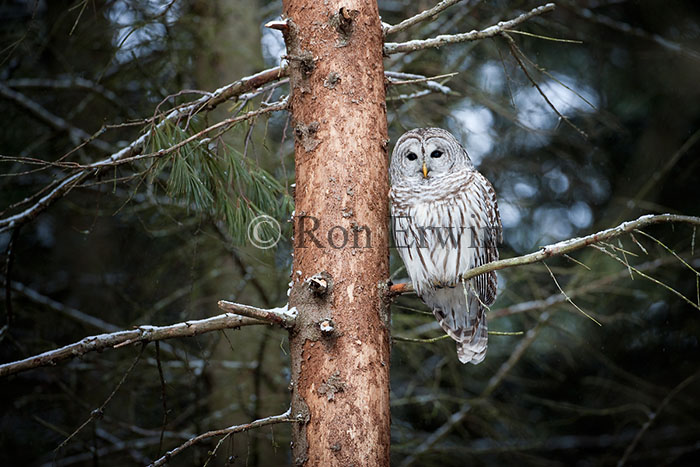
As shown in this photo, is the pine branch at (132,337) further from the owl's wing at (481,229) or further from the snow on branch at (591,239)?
the owl's wing at (481,229)

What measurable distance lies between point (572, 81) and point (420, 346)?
10.2 feet

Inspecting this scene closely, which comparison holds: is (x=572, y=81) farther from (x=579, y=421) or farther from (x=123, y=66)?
(x=123, y=66)

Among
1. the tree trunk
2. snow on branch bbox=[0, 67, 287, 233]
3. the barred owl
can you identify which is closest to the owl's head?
the barred owl

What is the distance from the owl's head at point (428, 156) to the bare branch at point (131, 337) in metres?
1.49

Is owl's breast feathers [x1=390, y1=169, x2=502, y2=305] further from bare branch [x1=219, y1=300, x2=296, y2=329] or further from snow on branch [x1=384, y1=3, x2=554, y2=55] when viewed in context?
bare branch [x1=219, y1=300, x2=296, y2=329]

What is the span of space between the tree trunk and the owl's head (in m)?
0.88

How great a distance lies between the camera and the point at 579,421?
6.47 metres

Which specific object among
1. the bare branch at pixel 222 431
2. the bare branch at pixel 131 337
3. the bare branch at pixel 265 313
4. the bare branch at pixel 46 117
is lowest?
the bare branch at pixel 222 431

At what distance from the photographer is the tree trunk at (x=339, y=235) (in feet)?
7.75

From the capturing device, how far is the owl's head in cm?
359

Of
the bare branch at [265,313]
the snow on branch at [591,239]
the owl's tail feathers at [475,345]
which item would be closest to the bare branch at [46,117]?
the bare branch at [265,313]

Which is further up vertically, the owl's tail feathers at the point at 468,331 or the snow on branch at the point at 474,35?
the snow on branch at the point at 474,35

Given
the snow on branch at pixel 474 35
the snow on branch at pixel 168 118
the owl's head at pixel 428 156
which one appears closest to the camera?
the snow on branch at pixel 474 35

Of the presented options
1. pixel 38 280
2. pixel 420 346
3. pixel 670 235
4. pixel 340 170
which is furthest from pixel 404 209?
pixel 38 280
